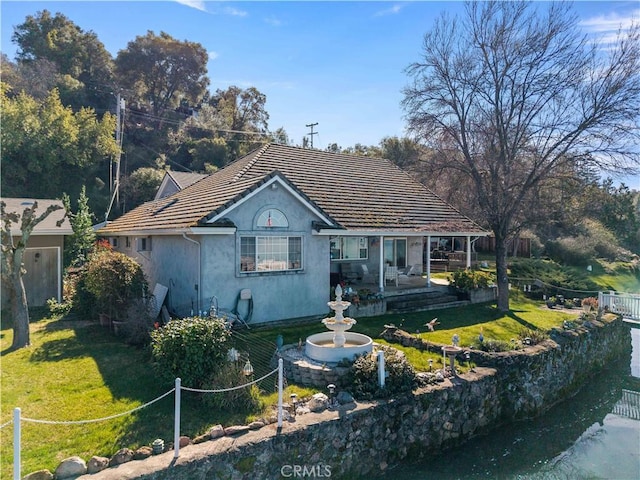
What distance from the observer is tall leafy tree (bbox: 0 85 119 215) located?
26469 millimetres

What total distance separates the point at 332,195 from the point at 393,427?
11351 millimetres

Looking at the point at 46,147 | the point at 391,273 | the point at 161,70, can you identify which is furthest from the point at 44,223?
the point at 161,70

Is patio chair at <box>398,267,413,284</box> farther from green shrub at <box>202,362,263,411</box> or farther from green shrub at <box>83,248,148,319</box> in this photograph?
green shrub at <box>202,362,263,411</box>

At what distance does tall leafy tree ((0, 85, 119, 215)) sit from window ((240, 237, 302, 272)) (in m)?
23.0

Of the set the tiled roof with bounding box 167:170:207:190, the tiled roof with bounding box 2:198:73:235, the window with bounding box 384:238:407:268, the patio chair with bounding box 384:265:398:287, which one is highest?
the tiled roof with bounding box 167:170:207:190

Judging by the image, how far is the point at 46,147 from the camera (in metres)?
27.5

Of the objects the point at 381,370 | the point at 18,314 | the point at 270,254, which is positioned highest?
the point at 270,254

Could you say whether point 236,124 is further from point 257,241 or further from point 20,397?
point 20,397

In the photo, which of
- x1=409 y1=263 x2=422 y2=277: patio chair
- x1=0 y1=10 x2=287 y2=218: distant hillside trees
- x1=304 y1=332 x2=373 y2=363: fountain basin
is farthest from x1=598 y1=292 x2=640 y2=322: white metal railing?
x1=0 y1=10 x2=287 y2=218: distant hillside trees

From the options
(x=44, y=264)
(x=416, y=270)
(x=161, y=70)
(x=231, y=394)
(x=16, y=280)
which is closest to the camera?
(x=231, y=394)

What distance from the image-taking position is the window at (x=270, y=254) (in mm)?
12523

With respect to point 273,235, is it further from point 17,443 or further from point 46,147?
point 46,147

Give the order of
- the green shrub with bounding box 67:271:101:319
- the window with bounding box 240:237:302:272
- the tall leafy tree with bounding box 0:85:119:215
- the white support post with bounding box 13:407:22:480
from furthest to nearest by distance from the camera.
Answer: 1. the tall leafy tree with bounding box 0:85:119:215
2. the green shrub with bounding box 67:271:101:319
3. the window with bounding box 240:237:302:272
4. the white support post with bounding box 13:407:22:480

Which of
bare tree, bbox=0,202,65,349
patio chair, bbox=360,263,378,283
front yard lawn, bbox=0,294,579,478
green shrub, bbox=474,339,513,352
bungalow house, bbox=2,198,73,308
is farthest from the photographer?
patio chair, bbox=360,263,378,283
